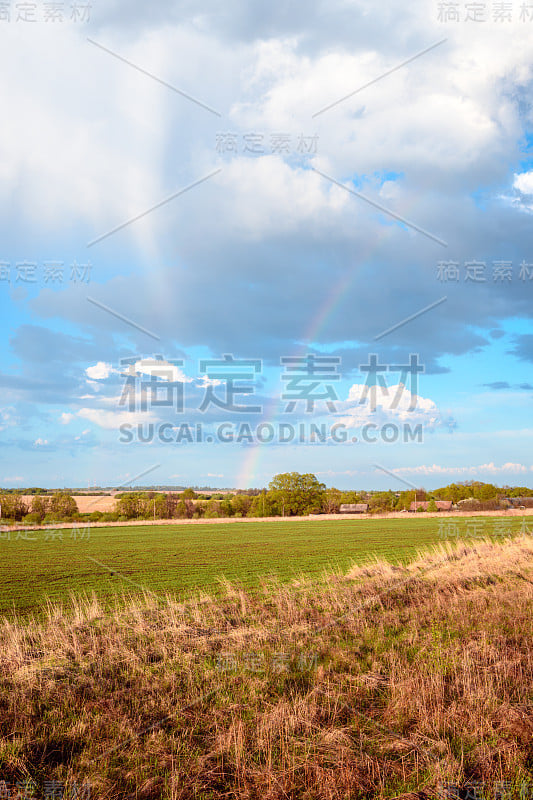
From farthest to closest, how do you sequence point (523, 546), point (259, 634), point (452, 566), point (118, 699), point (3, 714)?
point (523, 546)
point (452, 566)
point (259, 634)
point (118, 699)
point (3, 714)

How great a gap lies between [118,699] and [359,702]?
3.59 m

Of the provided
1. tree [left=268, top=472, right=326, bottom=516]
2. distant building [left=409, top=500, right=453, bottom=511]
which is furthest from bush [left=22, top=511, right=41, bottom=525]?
distant building [left=409, top=500, right=453, bottom=511]

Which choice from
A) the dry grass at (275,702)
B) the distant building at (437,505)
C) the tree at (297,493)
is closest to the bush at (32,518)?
the tree at (297,493)

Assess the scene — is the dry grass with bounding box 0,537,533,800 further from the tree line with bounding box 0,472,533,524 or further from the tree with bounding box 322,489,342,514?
the tree with bounding box 322,489,342,514

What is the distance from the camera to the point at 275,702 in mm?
8039

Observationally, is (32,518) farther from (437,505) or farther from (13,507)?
(437,505)

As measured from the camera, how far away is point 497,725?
23.1 feet

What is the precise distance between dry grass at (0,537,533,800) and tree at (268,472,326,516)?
12457 cm

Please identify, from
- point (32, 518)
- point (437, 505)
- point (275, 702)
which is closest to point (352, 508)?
point (437, 505)

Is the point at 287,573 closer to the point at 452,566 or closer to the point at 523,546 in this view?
the point at 452,566

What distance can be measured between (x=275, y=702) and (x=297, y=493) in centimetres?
13238

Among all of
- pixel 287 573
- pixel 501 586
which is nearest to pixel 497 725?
pixel 501 586

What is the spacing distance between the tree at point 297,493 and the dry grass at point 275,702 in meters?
125

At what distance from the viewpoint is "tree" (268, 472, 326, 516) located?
136 metres
